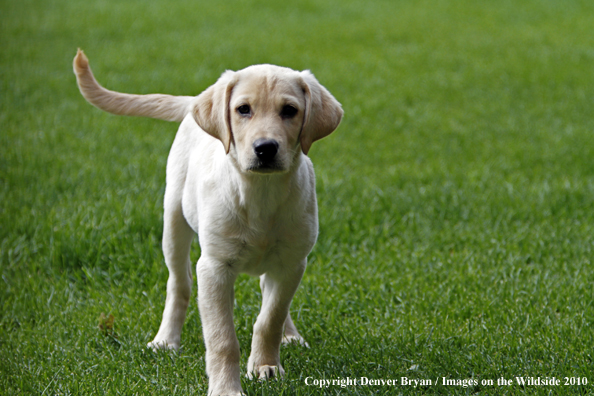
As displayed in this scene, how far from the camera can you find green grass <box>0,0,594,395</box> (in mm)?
3623

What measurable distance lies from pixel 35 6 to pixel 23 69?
5101 millimetres

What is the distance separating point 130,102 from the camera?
3.90m

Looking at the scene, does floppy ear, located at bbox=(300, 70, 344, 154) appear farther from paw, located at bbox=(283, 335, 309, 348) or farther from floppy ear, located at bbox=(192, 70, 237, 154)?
paw, located at bbox=(283, 335, 309, 348)

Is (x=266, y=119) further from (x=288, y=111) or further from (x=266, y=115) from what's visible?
(x=288, y=111)

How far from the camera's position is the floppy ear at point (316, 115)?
121 inches

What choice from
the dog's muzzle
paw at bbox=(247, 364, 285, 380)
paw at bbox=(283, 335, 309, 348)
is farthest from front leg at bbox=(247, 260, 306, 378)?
the dog's muzzle

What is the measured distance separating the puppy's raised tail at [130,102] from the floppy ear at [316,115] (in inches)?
39.5

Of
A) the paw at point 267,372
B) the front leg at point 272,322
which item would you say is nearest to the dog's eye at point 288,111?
the front leg at point 272,322

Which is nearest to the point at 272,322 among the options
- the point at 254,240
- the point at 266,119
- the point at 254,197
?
the point at 254,240

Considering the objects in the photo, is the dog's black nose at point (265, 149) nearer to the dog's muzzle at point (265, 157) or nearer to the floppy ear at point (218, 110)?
the dog's muzzle at point (265, 157)

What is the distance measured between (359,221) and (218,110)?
260cm

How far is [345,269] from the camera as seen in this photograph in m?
4.79

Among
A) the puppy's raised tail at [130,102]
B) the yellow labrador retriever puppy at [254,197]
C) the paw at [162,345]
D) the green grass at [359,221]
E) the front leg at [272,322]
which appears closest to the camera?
the yellow labrador retriever puppy at [254,197]

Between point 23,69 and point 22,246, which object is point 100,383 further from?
point 23,69
